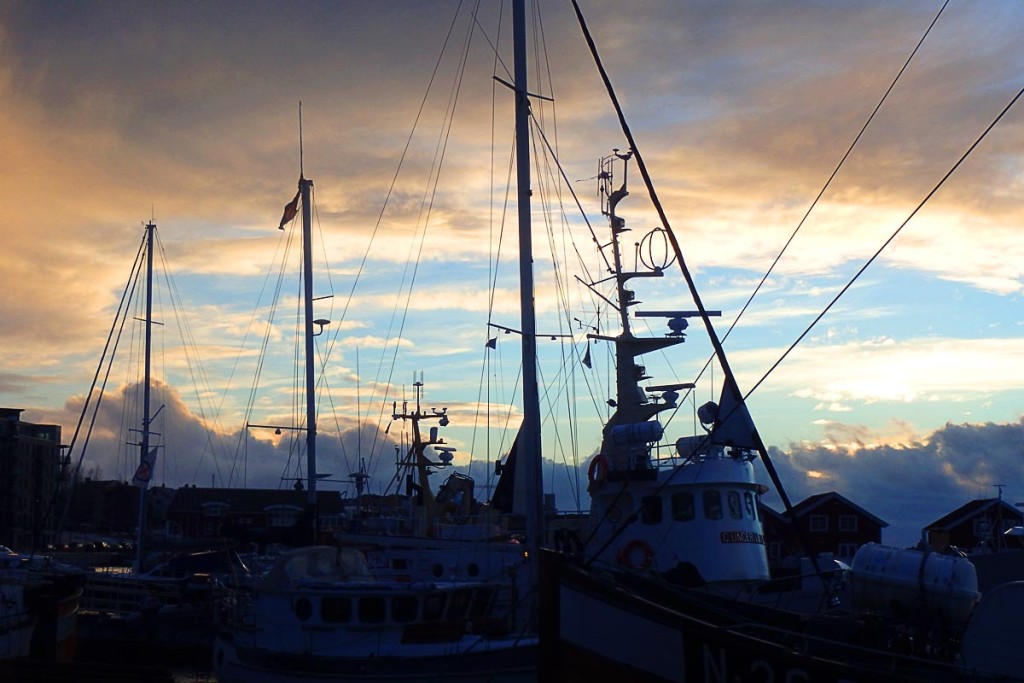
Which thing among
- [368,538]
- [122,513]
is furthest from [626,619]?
[122,513]

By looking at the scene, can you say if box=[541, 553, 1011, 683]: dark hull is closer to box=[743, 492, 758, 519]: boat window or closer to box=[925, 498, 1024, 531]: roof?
box=[743, 492, 758, 519]: boat window

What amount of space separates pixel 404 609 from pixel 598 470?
5731 millimetres

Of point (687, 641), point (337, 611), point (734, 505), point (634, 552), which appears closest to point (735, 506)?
point (734, 505)

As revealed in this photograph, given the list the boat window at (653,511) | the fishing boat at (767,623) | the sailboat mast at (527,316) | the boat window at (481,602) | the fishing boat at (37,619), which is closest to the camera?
the fishing boat at (767,623)

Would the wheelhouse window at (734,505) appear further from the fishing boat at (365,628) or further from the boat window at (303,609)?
the boat window at (303,609)

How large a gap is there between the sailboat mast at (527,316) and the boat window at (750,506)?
216 inches

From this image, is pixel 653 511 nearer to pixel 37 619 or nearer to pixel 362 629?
pixel 362 629

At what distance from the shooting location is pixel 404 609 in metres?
26.1

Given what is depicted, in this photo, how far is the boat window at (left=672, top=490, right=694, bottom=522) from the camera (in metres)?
25.3

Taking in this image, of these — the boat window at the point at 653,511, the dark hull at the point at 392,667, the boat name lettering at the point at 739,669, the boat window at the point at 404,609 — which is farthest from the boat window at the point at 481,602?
the boat name lettering at the point at 739,669

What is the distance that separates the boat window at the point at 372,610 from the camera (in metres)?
26.0

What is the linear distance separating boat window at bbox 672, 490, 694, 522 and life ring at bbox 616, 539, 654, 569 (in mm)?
980

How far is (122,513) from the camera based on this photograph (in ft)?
421

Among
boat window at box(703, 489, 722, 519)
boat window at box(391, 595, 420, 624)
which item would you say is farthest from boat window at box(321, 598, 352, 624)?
boat window at box(703, 489, 722, 519)
